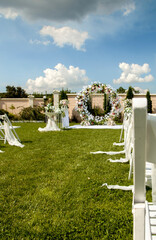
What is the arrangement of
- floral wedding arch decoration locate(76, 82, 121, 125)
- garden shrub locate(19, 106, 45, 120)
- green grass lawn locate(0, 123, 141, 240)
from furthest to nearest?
garden shrub locate(19, 106, 45, 120) < floral wedding arch decoration locate(76, 82, 121, 125) < green grass lawn locate(0, 123, 141, 240)

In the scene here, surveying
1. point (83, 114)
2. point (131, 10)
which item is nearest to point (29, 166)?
point (131, 10)

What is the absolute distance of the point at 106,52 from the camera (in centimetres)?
990

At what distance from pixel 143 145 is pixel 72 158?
3.86 meters

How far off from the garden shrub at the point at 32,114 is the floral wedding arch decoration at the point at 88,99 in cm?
512

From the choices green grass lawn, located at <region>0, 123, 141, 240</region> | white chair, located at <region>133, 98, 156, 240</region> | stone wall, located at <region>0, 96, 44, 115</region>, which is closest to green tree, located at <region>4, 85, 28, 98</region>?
stone wall, located at <region>0, 96, 44, 115</region>

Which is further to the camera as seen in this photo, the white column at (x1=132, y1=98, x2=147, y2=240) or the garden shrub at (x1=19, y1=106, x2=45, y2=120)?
the garden shrub at (x1=19, y1=106, x2=45, y2=120)

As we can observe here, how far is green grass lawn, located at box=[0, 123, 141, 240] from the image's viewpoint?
6.32ft

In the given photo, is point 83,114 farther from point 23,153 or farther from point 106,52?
point 23,153

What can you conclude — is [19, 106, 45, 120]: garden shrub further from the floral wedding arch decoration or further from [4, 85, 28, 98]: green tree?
[4, 85, 28, 98]: green tree

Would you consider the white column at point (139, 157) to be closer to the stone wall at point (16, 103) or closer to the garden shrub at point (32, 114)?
the garden shrub at point (32, 114)

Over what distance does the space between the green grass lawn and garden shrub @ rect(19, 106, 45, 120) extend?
13730 mm

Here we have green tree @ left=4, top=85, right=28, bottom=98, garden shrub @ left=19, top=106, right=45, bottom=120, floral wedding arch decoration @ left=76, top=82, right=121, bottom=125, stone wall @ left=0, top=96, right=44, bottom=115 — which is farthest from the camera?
green tree @ left=4, top=85, right=28, bottom=98

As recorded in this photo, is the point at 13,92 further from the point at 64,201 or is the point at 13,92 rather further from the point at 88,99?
the point at 64,201

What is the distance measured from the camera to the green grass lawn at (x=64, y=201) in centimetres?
193
